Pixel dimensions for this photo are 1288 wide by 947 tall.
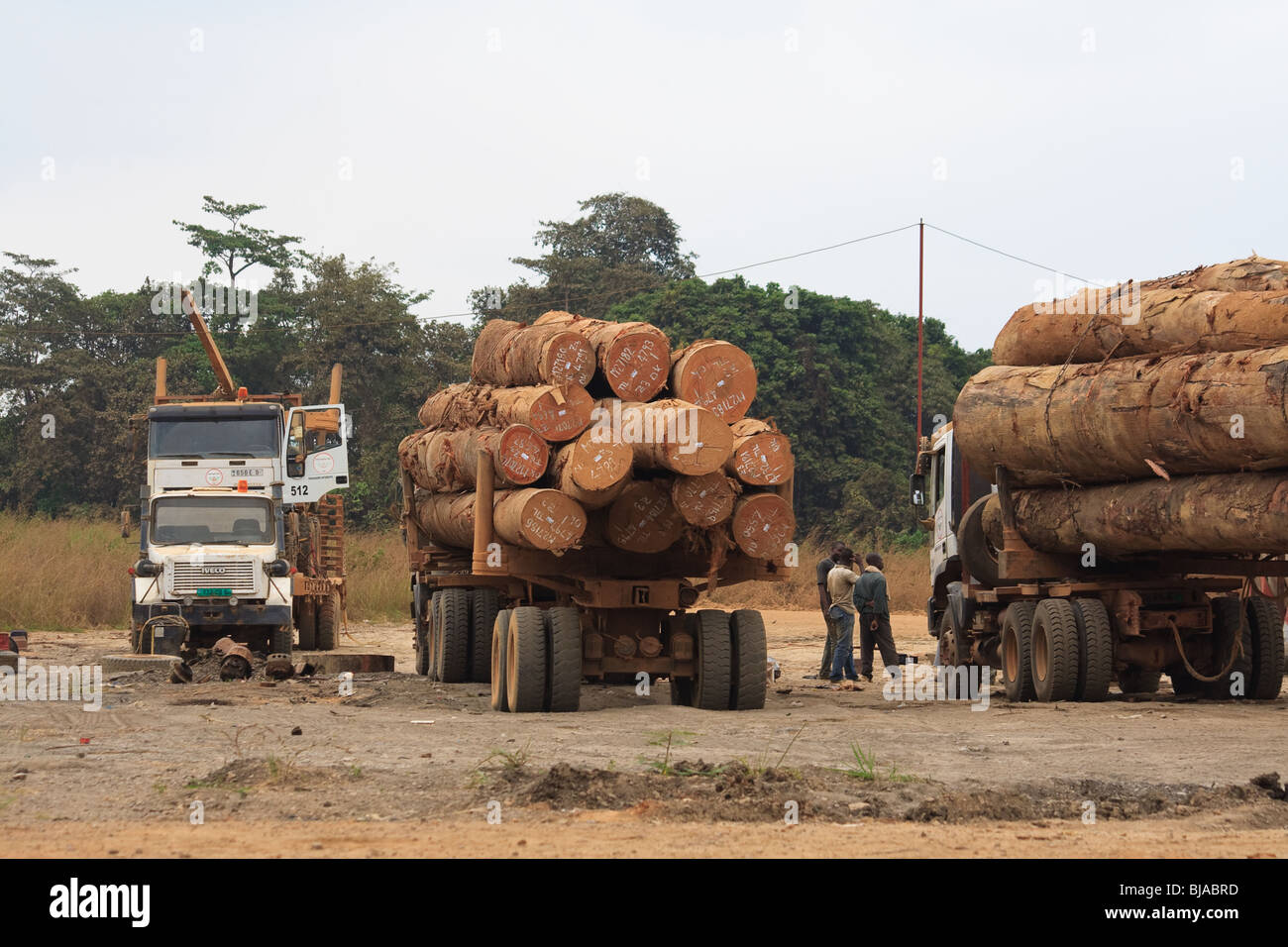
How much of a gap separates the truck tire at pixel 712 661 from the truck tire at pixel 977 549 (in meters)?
4.03

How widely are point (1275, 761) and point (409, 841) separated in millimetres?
6294

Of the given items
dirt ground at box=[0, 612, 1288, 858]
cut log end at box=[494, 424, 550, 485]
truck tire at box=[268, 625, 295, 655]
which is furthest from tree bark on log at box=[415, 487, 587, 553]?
truck tire at box=[268, 625, 295, 655]

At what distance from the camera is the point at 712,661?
14.2 m

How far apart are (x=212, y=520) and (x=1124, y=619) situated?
11784 millimetres

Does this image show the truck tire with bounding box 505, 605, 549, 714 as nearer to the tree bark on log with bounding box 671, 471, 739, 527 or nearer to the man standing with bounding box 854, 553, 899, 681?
the tree bark on log with bounding box 671, 471, 739, 527

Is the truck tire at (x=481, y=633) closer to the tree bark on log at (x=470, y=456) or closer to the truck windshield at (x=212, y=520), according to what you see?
the tree bark on log at (x=470, y=456)

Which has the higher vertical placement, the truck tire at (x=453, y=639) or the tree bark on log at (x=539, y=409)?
the tree bark on log at (x=539, y=409)

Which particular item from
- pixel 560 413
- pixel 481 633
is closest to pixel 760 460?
pixel 560 413

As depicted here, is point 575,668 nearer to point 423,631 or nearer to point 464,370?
point 423,631

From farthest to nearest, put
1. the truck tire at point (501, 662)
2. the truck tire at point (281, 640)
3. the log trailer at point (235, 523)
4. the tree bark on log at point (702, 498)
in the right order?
the truck tire at point (281, 640), the log trailer at point (235, 523), the truck tire at point (501, 662), the tree bark on log at point (702, 498)

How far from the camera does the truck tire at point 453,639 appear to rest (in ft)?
58.2

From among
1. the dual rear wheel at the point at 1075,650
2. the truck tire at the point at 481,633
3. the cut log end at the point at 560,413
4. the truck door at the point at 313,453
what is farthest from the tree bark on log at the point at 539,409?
the truck door at the point at 313,453

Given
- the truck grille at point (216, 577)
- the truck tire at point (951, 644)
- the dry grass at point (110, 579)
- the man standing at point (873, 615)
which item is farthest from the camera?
the dry grass at point (110, 579)

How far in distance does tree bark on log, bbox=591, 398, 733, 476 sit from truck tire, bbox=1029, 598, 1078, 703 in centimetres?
370
